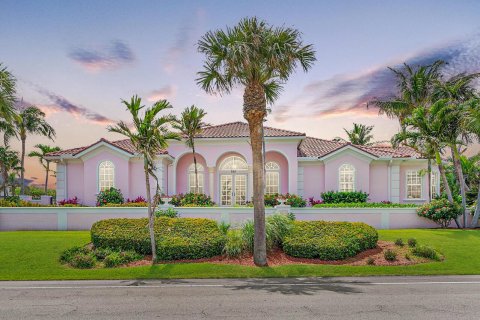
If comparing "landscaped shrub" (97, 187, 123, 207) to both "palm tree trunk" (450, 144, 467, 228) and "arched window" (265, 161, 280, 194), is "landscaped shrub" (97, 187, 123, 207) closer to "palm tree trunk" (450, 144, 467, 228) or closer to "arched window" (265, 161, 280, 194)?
"arched window" (265, 161, 280, 194)

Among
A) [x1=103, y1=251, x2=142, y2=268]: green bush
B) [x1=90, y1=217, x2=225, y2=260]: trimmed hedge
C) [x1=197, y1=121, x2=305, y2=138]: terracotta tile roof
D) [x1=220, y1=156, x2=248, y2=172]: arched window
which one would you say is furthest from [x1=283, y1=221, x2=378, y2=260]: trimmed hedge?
[x1=220, y1=156, x2=248, y2=172]: arched window

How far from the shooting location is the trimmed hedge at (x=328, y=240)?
13.6m

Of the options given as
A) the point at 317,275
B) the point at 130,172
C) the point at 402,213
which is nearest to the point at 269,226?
the point at 317,275

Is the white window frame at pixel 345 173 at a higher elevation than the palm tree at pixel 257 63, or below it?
below

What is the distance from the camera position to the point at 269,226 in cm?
1477

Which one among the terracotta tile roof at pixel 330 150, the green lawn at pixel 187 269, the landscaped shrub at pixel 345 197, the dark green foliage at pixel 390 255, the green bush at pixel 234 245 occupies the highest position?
the terracotta tile roof at pixel 330 150

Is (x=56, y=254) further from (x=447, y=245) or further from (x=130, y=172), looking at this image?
(x=447, y=245)

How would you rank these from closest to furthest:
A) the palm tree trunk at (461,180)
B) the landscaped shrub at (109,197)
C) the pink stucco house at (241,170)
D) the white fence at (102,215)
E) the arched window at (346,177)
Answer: the white fence at (102,215) → the palm tree trunk at (461,180) → the landscaped shrub at (109,197) → the pink stucco house at (241,170) → the arched window at (346,177)

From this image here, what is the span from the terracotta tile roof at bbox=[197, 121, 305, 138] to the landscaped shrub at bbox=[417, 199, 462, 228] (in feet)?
28.3

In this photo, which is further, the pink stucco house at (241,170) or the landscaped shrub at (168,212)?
the pink stucco house at (241,170)

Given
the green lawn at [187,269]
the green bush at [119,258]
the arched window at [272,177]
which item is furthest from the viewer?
the arched window at [272,177]

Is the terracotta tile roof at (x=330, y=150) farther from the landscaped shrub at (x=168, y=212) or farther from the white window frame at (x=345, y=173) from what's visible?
the landscaped shrub at (x=168, y=212)

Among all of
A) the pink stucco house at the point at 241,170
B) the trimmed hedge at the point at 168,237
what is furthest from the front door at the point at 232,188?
the trimmed hedge at the point at 168,237

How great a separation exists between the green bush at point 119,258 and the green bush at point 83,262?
0.44 meters
